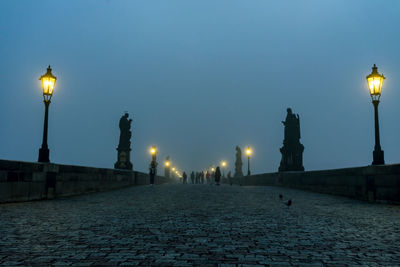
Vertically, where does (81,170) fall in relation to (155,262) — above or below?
above

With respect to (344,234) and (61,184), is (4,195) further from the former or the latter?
(344,234)

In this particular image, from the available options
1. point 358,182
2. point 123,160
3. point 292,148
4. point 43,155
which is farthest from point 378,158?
point 123,160

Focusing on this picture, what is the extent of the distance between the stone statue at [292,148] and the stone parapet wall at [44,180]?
13.9 metres

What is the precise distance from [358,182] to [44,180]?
12.1 meters

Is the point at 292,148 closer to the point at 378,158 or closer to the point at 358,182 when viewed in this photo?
the point at 358,182

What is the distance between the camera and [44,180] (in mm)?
12859

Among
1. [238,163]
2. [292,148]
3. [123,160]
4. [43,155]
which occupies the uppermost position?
[238,163]

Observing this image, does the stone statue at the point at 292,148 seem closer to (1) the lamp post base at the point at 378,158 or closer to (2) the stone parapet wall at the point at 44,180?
(1) the lamp post base at the point at 378,158

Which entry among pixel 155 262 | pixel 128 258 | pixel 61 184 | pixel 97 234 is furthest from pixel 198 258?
pixel 61 184

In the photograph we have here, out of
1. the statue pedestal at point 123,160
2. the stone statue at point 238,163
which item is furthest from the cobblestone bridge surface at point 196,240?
the stone statue at point 238,163

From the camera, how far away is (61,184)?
14.0 m

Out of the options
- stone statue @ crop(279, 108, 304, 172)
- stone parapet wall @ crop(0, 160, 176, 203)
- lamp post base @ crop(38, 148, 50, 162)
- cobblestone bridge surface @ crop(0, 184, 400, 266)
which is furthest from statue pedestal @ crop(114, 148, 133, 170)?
cobblestone bridge surface @ crop(0, 184, 400, 266)

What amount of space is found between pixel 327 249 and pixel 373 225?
2967 mm

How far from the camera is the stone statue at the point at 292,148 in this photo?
2628cm
